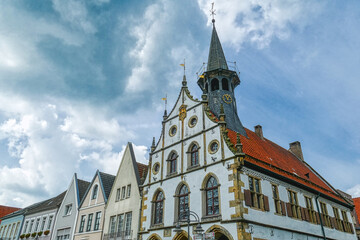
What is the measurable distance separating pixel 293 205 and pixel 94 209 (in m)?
19.2

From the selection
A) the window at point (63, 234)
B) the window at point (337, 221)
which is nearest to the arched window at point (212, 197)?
the window at point (337, 221)

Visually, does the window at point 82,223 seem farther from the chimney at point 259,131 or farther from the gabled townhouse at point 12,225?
the chimney at point 259,131

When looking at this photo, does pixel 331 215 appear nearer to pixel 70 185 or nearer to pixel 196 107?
pixel 196 107

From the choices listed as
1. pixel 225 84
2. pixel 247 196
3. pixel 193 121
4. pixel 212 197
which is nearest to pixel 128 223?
pixel 212 197

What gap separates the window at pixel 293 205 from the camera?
21.9 meters

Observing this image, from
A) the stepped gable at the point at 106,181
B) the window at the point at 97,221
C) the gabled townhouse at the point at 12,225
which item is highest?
the stepped gable at the point at 106,181

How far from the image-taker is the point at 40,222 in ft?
121

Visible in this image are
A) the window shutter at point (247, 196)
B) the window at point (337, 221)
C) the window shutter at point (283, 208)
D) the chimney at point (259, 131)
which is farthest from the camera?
the chimney at point (259, 131)

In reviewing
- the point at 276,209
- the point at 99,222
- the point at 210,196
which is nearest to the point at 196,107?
the point at 210,196

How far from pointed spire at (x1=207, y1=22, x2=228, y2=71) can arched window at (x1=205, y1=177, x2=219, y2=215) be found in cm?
1308

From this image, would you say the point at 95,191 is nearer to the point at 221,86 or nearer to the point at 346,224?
the point at 221,86

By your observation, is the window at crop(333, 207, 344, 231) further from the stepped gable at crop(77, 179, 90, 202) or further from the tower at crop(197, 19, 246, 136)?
the stepped gable at crop(77, 179, 90, 202)

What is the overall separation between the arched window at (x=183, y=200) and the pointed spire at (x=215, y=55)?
12997mm

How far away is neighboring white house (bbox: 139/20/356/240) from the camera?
18453 millimetres
